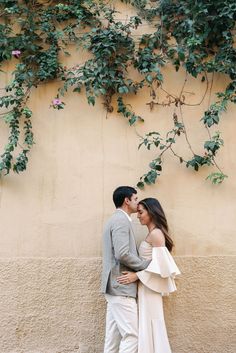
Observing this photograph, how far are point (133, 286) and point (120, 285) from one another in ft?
0.45

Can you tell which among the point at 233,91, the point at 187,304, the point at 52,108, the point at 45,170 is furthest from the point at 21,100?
the point at 187,304

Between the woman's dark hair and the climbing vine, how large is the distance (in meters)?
0.42

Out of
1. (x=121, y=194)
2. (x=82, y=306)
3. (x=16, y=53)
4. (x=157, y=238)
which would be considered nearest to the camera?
(x=157, y=238)

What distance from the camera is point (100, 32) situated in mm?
5477

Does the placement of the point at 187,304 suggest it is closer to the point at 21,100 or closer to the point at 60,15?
the point at 21,100

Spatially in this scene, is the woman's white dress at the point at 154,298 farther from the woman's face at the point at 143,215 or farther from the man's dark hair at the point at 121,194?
the man's dark hair at the point at 121,194

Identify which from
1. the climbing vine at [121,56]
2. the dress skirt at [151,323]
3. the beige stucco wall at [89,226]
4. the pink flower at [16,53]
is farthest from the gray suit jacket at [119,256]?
the pink flower at [16,53]

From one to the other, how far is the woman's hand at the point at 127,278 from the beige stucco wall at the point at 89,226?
60cm

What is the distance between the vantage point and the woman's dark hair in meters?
4.80

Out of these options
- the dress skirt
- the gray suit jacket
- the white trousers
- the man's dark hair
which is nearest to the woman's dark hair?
the man's dark hair

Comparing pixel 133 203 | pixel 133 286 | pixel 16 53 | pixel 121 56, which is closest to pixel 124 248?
pixel 133 286

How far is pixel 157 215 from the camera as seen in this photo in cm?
482

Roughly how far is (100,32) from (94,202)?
1949mm

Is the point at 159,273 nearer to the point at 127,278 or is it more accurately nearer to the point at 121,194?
the point at 127,278
